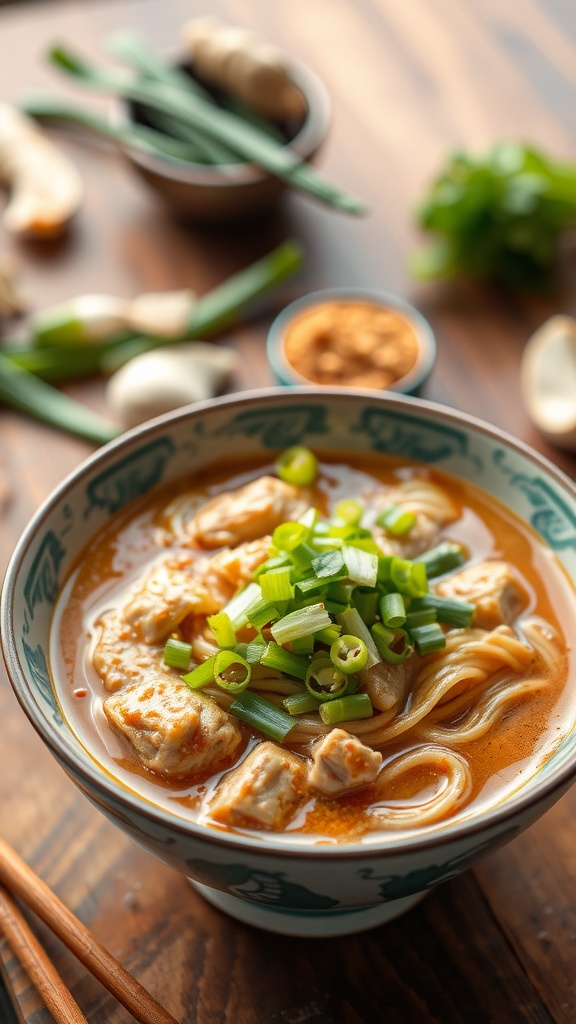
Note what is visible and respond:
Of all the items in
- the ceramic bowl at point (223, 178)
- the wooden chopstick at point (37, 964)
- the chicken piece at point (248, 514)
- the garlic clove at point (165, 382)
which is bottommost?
the wooden chopstick at point (37, 964)

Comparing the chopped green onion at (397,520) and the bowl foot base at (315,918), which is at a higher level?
the chopped green onion at (397,520)

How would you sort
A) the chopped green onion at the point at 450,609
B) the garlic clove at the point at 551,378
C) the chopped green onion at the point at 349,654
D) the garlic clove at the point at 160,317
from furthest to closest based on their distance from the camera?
the garlic clove at the point at 160,317 < the garlic clove at the point at 551,378 < the chopped green onion at the point at 450,609 < the chopped green onion at the point at 349,654

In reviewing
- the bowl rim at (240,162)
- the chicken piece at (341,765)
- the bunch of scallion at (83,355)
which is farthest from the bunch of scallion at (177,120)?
the chicken piece at (341,765)

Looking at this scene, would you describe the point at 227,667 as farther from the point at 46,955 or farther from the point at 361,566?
the point at 46,955

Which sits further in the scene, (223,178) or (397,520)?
(223,178)

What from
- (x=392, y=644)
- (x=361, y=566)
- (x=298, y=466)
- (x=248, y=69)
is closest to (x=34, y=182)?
(x=248, y=69)

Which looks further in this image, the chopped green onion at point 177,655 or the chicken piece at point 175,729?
the chopped green onion at point 177,655

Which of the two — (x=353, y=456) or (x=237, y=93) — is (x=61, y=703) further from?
(x=237, y=93)

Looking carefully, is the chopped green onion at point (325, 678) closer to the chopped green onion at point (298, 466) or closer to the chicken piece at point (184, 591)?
the chicken piece at point (184, 591)
